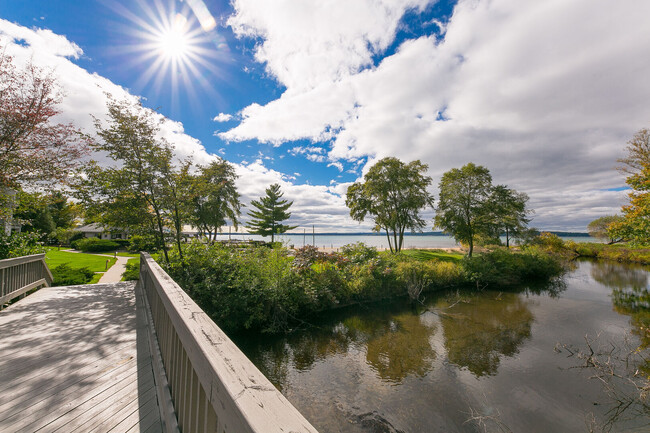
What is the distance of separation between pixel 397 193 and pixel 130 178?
70.3ft

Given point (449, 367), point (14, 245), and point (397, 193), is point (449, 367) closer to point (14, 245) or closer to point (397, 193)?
point (14, 245)

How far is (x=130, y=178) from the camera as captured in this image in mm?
9211

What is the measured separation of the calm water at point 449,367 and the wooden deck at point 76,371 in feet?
11.9

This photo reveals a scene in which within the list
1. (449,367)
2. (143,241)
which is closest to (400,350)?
(449,367)

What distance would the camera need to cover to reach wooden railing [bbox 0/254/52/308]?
563cm

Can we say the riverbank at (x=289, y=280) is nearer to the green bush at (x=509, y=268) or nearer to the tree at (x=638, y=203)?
the green bush at (x=509, y=268)

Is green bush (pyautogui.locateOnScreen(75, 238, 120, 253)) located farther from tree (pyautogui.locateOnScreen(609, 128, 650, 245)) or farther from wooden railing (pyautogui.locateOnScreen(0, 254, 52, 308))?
tree (pyautogui.locateOnScreen(609, 128, 650, 245))

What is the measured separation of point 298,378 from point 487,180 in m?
21.7

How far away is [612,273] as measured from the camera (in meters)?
22.0

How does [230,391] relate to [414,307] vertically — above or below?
above

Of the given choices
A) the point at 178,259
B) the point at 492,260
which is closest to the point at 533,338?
the point at 492,260

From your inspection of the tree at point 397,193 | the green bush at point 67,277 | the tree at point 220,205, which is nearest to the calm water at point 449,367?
the green bush at point 67,277

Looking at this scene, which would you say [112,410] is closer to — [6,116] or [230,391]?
[230,391]

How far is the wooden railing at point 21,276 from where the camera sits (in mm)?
5633
